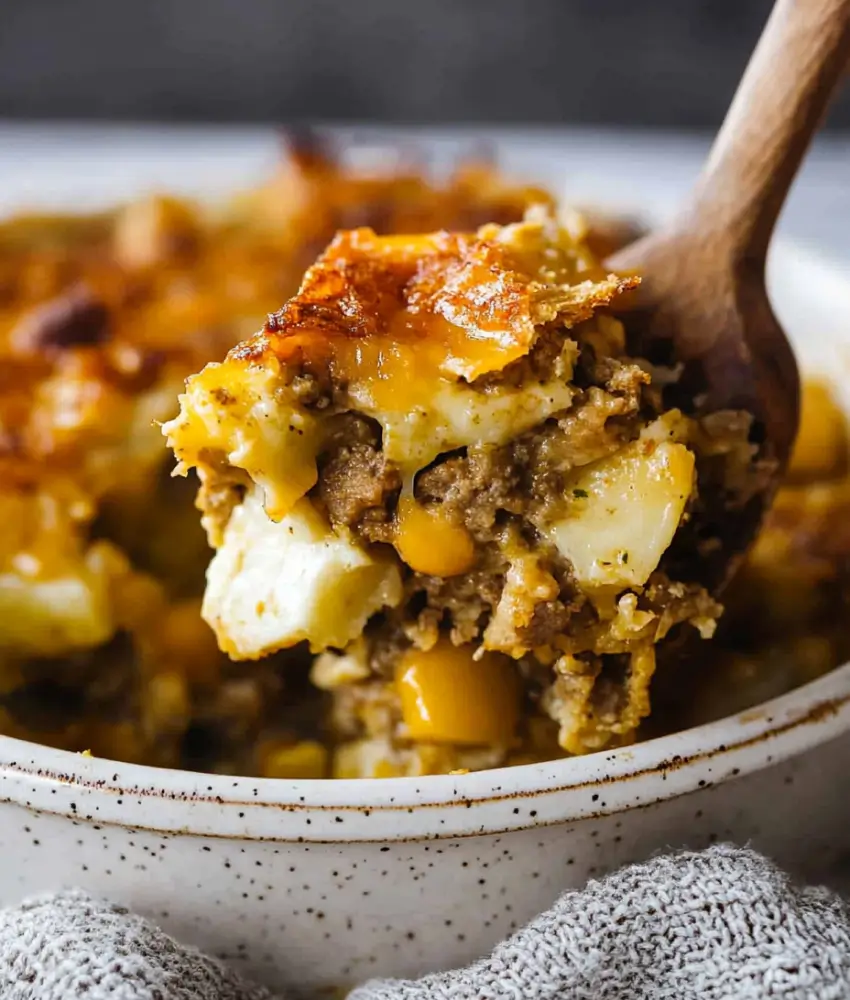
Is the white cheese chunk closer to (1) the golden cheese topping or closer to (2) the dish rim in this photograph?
(1) the golden cheese topping

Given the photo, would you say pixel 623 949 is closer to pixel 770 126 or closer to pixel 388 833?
pixel 388 833

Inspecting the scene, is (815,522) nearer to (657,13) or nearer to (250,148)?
(250,148)

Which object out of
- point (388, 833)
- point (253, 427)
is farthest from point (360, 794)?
point (253, 427)

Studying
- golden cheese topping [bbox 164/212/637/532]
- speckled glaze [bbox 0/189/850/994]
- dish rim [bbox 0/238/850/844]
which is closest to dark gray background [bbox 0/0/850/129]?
golden cheese topping [bbox 164/212/637/532]

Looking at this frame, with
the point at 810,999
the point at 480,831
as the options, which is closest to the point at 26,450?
the point at 480,831

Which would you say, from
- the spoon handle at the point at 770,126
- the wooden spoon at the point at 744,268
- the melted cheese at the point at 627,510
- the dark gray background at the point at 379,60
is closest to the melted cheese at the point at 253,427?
the melted cheese at the point at 627,510

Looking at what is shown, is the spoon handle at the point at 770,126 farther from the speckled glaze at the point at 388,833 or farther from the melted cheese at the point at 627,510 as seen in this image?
the speckled glaze at the point at 388,833
